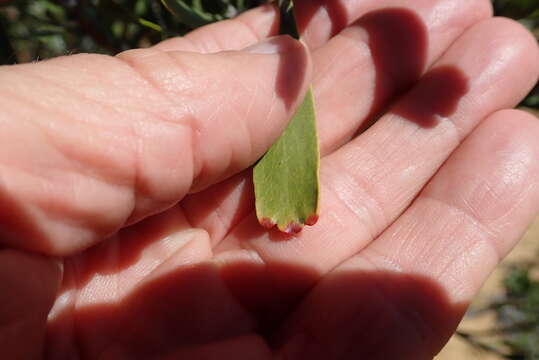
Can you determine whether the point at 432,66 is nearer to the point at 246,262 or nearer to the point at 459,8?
the point at 459,8

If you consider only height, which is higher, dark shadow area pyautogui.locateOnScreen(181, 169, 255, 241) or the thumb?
the thumb

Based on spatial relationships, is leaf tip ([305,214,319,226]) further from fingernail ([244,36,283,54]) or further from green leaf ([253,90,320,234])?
fingernail ([244,36,283,54])

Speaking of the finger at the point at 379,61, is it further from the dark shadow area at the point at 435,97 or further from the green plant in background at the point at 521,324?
the green plant in background at the point at 521,324

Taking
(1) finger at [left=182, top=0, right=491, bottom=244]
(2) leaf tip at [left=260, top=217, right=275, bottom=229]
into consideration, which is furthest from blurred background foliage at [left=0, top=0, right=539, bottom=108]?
(2) leaf tip at [left=260, top=217, right=275, bottom=229]

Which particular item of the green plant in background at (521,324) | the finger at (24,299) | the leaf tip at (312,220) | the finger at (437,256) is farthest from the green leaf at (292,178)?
the green plant in background at (521,324)

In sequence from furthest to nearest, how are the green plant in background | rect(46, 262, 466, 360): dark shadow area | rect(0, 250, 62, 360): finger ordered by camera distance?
the green plant in background
rect(46, 262, 466, 360): dark shadow area
rect(0, 250, 62, 360): finger

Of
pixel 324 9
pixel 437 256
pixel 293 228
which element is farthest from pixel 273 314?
pixel 324 9

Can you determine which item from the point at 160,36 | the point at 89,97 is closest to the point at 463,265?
the point at 89,97
